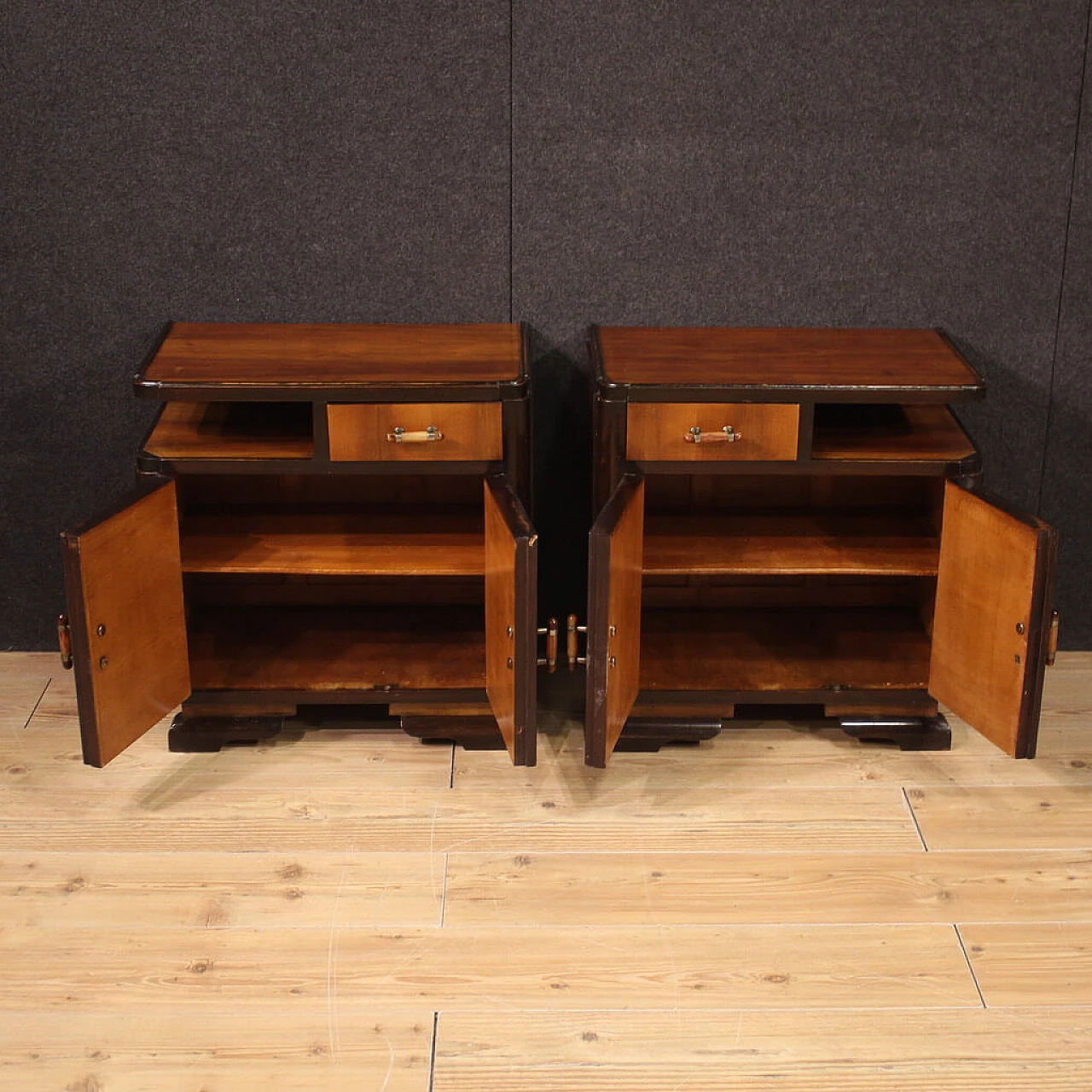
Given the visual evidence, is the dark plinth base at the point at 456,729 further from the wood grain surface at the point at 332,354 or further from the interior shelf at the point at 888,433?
the interior shelf at the point at 888,433

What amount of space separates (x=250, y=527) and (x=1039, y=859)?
117 cm

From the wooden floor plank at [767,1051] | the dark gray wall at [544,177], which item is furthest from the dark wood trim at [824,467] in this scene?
the wooden floor plank at [767,1051]

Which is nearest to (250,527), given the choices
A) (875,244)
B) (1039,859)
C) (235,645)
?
(235,645)

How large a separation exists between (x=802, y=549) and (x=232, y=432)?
0.82 metres

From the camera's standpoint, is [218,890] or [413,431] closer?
[218,890]

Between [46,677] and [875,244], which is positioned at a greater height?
[875,244]

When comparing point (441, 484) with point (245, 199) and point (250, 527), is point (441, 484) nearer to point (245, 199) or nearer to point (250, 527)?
point (250, 527)

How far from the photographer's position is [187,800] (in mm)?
1993

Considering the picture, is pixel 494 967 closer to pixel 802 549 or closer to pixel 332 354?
pixel 802 549

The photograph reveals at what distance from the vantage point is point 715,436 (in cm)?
196

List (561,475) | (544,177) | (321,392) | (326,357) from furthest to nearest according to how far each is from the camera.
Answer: (561,475) → (544,177) → (326,357) → (321,392)

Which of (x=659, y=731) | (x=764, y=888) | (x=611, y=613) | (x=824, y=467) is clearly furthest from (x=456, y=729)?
(x=824, y=467)

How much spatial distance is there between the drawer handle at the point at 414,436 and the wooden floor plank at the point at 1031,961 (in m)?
0.90

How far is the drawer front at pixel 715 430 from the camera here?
195 cm
